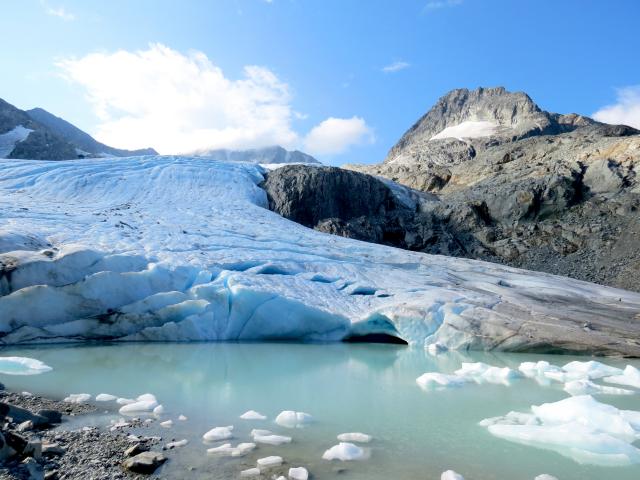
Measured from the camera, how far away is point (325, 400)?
15.5 feet

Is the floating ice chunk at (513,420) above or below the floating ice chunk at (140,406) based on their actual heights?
above

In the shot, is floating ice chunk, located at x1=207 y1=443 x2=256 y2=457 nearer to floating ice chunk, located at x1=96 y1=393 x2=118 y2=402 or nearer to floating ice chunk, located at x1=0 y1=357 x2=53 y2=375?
floating ice chunk, located at x1=96 y1=393 x2=118 y2=402

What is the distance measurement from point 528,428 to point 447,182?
24.2 meters

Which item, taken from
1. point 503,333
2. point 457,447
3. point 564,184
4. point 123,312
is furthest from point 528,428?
point 564,184

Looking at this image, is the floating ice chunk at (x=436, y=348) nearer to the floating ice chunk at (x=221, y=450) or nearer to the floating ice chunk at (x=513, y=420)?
the floating ice chunk at (x=513, y=420)

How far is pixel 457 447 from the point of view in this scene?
349 centimetres

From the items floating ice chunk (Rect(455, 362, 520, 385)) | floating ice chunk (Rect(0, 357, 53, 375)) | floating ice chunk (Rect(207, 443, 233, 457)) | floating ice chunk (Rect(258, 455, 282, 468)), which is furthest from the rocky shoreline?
floating ice chunk (Rect(455, 362, 520, 385))

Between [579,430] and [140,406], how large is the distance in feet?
11.1

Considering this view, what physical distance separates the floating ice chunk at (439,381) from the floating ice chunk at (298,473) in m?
2.80

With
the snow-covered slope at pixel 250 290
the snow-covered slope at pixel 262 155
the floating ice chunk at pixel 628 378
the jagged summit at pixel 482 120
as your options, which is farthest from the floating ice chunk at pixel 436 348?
the snow-covered slope at pixel 262 155

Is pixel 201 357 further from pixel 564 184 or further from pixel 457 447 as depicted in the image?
pixel 564 184

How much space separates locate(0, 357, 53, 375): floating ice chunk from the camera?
5.38 m

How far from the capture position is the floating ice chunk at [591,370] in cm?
622

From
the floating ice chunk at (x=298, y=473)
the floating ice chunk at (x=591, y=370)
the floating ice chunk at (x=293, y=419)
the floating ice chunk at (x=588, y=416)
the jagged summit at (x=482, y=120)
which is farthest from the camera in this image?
the jagged summit at (x=482, y=120)
